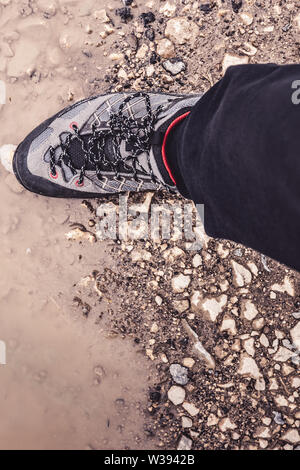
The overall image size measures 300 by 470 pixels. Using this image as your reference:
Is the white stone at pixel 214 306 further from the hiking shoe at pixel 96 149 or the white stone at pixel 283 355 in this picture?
the hiking shoe at pixel 96 149

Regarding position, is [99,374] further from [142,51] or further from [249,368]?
[142,51]

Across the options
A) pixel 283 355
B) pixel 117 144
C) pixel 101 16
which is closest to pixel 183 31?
pixel 101 16

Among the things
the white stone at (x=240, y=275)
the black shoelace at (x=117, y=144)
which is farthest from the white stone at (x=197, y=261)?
the black shoelace at (x=117, y=144)

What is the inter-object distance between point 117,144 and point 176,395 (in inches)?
39.1

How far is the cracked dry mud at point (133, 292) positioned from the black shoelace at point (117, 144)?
16cm

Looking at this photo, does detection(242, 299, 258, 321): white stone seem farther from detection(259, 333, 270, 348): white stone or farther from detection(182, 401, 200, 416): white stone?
detection(182, 401, 200, 416): white stone

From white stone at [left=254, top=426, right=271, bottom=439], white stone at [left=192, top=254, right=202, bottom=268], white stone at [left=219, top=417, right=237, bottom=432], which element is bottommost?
white stone at [left=254, top=426, right=271, bottom=439]

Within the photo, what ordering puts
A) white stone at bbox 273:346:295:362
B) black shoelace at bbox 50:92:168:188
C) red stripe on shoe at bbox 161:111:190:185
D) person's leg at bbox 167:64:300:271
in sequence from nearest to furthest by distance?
person's leg at bbox 167:64:300:271 → red stripe on shoe at bbox 161:111:190:185 → black shoelace at bbox 50:92:168:188 → white stone at bbox 273:346:295:362

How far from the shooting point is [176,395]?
1448mm

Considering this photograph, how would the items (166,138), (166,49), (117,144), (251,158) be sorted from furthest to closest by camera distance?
(166,49) → (117,144) → (166,138) → (251,158)

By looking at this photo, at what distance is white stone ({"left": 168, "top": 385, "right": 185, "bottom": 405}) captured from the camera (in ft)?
4.74

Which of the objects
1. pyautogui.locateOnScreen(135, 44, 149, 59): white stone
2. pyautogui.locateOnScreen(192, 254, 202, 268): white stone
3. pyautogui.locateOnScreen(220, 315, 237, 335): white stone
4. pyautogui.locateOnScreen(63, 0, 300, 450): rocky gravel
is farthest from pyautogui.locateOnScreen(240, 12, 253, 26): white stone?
pyautogui.locateOnScreen(220, 315, 237, 335): white stone

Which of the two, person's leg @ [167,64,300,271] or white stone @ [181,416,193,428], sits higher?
person's leg @ [167,64,300,271]
